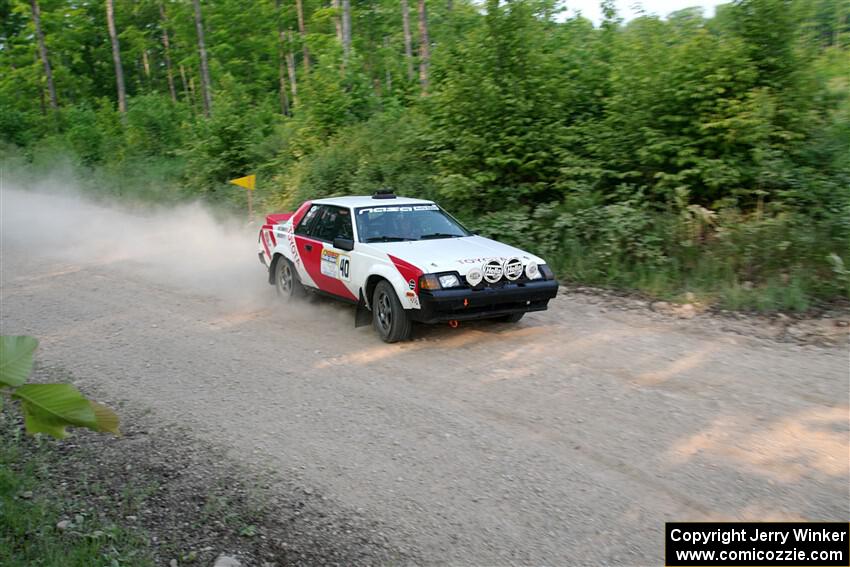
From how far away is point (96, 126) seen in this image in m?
31.5

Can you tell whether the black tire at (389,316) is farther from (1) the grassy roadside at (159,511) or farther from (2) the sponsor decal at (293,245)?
(1) the grassy roadside at (159,511)

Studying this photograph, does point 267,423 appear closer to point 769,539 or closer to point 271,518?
point 271,518

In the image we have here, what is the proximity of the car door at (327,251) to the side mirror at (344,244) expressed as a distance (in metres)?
0.14

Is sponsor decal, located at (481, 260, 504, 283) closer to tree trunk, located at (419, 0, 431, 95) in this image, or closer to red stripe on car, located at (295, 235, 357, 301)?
red stripe on car, located at (295, 235, 357, 301)

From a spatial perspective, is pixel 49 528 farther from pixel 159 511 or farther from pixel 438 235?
pixel 438 235

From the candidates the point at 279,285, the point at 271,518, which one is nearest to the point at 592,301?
the point at 279,285

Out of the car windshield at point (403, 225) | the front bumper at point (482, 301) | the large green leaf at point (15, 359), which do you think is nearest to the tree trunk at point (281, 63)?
the car windshield at point (403, 225)

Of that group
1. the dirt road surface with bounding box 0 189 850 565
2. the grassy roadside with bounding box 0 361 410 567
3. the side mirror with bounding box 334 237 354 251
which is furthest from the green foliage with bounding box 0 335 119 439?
the side mirror with bounding box 334 237 354 251

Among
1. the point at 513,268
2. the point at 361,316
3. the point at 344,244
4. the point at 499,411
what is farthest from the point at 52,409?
the point at 361,316

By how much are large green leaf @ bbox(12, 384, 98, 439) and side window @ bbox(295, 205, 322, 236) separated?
7.99 m

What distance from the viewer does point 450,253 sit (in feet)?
25.8

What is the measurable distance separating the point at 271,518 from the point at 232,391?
96.7 inches

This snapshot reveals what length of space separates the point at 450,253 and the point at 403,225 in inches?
43.6

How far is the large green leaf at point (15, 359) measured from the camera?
1.58 meters
